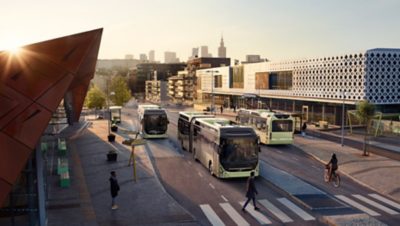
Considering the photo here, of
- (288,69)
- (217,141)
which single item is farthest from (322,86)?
(217,141)

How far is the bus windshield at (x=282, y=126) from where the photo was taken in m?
34.9

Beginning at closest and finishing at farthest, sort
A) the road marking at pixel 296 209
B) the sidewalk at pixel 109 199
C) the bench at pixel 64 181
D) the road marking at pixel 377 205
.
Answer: the sidewalk at pixel 109 199 → the road marking at pixel 296 209 → the road marking at pixel 377 205 → the bench at pixel 64 181

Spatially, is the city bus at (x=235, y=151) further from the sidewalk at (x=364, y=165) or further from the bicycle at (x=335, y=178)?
the sidewalk at (x=364, y=165)

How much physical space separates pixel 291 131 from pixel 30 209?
81.8 feet

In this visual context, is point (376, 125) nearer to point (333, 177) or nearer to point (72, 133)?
point (333, 177)

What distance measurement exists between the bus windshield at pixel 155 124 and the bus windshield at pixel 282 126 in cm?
1110

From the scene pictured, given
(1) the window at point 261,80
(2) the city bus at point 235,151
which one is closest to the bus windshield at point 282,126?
(2) the city bus at point 235,151

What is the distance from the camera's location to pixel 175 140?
41.0 meters

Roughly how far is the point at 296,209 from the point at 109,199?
8.93m

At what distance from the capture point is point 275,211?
719 inches

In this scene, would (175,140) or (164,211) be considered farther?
(175,140)

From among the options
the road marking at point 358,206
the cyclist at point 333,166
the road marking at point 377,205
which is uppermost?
the cyclist at point 333,166

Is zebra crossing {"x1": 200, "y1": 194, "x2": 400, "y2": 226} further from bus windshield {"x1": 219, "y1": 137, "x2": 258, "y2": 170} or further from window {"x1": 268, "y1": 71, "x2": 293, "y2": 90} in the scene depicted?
window {"x1": 268, "y1": 71, "x2": 293, "y2": 90}

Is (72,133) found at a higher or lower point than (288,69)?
lower
